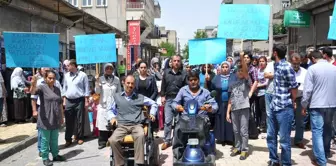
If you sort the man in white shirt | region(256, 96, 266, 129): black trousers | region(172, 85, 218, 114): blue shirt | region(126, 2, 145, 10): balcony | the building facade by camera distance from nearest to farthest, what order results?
1. region(172, 85, 218, 114): blue shirt
2. the man in white shirt
3. region(256, 96, 266, 129): black trousers
4. the building facade
5. region(126, 2, 145, 10): balcony

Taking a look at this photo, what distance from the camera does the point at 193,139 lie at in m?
5.18

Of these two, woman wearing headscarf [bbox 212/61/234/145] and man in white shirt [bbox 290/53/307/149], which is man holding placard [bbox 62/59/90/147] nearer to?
woman wearing headscarf [bbox 212/61/234/145]

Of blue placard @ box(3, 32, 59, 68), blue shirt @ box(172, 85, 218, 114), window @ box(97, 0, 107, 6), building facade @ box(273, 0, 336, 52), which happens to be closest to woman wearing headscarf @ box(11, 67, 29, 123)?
blue placard @ box(3, 32, 59, 68)

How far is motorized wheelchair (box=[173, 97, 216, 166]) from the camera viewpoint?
5141mm

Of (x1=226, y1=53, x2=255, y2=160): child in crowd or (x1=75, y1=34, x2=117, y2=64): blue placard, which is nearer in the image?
(x1=226, y1=53, x2=255, y2=160): child in crowd

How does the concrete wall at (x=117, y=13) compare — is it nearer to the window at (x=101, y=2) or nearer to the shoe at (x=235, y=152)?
the window at (x=101, y=2)

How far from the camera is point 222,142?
796 cm

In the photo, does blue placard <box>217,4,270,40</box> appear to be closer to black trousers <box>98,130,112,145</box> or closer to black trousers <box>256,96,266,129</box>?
black trousers <box>256,96,266,129</box>

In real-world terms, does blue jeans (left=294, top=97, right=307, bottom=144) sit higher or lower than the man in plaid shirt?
lower

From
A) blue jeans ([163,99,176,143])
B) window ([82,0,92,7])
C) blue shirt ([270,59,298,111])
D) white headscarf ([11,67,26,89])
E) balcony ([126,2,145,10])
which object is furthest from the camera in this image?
window ([82,0,92,7])

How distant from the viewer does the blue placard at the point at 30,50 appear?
6785 mm

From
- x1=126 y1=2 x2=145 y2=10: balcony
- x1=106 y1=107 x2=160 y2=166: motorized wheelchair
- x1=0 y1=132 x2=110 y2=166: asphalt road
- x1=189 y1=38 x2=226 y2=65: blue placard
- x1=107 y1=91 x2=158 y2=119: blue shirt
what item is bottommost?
x1=0 y1=132 x2=110 y2=166: asphalt road

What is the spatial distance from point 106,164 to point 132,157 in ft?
3.84

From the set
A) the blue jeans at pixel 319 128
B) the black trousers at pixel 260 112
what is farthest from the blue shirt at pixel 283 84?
the black trousers at pixel 260 112
